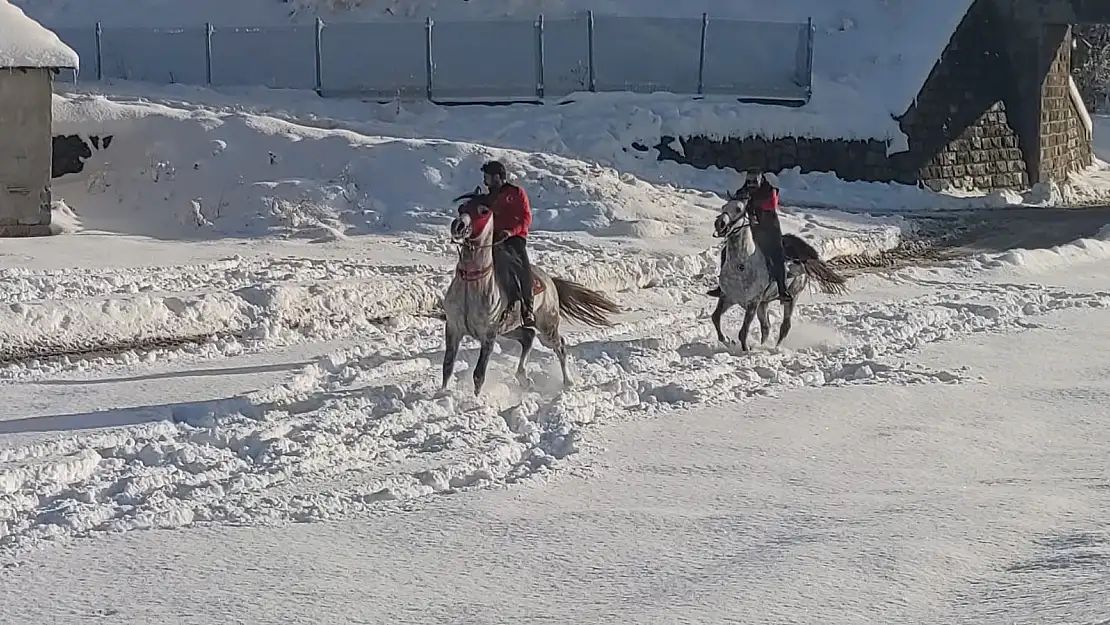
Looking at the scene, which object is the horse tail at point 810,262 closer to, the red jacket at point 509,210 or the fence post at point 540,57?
the red jacket at point 509,210

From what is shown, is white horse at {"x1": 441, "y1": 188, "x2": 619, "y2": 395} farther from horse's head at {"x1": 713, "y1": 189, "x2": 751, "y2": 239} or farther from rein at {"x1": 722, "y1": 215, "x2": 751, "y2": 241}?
rein at {"x1": 722, "y1": 215, "x2": 751, "y2": 241}

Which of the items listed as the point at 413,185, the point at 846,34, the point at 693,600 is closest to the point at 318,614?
the point at 693,600

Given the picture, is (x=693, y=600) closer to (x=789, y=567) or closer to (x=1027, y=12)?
(x=789, y=567)

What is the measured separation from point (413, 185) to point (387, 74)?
25.7 ft

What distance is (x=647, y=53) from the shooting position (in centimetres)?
2988

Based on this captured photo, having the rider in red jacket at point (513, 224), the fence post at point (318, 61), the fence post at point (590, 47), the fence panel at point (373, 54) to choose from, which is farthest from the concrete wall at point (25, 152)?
the fence post at point (590, 47)

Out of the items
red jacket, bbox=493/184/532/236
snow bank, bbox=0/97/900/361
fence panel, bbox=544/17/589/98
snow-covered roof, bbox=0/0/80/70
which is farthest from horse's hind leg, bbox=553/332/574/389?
fence panel, bbox=544/17/589/98

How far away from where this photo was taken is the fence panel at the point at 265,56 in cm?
2886

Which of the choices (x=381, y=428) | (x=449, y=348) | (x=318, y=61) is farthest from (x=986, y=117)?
(x=381, y=428)

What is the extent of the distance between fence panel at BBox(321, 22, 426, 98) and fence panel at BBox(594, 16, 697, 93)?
136 inches

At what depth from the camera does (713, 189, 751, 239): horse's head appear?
12513 mm

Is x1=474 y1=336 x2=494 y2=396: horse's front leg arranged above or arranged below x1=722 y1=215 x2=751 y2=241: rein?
below

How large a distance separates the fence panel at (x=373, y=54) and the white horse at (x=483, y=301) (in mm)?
17705

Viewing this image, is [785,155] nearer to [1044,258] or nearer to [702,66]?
[702,66]
